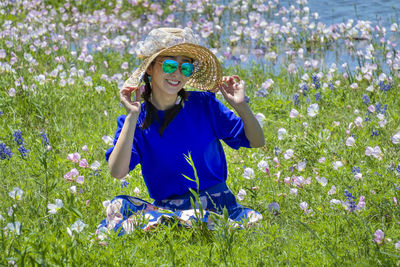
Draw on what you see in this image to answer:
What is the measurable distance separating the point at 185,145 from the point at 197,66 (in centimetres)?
54

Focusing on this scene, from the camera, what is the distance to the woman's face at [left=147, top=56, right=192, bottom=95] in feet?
11.1

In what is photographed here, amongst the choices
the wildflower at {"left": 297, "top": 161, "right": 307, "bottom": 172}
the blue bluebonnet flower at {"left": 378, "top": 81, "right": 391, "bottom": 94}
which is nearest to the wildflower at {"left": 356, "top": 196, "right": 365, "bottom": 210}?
the wildflower at {"left": 297, "top": 161, "right": 307, "bottom": 172}

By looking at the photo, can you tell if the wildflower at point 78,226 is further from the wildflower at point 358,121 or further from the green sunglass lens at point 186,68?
the wildflower at point 358,121

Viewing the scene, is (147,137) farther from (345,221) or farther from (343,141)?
(343,141)

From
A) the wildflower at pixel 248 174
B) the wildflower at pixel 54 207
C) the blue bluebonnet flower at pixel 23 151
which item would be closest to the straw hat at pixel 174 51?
the wildflower at pixel 248 174

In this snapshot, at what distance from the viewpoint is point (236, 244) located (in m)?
3.11

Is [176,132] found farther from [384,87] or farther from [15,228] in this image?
[384,87]

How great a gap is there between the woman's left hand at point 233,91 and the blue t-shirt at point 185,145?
12cm

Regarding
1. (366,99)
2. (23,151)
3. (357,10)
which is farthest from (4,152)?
(357,10)

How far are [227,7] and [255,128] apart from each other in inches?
→ 245

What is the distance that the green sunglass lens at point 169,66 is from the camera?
329 cm

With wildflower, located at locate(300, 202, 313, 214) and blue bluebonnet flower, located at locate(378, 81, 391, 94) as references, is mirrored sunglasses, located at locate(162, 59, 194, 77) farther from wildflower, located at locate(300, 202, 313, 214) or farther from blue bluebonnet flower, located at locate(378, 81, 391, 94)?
blue bluebonnet flower, located at locate(378, 81, 391, 94)

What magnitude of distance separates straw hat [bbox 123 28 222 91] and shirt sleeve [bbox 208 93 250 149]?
0.13m

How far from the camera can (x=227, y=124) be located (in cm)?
356
